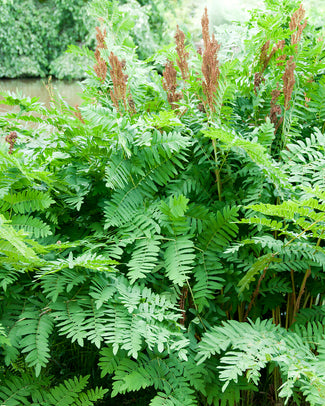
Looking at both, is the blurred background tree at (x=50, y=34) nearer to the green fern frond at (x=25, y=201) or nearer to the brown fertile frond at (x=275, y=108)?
the brown fertile frond at (x=275, y=108)

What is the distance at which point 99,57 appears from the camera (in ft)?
3.89

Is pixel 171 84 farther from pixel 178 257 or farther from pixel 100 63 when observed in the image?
pixel 178 257

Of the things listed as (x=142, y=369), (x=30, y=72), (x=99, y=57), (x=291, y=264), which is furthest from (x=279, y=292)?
(x=30, y=72)

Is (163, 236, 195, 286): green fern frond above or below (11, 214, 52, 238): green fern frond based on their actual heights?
below

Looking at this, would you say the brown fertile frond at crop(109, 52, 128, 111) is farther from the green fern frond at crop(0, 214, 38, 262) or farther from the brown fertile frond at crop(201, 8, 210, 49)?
the green fern frond at crop(0, 214, 38, 262)

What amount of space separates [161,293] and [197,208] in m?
0.24

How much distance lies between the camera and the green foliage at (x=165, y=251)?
879 mm

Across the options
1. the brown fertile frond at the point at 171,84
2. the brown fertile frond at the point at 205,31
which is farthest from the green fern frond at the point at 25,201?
the brown fertile frond at the point at 205,31

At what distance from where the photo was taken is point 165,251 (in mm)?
1010

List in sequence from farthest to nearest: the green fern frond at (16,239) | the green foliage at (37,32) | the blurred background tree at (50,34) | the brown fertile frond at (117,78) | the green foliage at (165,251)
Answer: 1. the green foliage at (37,32)
2. the blurred background tree at (50,34)
3. the brown fertile frond at (117,78)
4. the green foliage at (165,251)
5. the green fern frond at (16,239)

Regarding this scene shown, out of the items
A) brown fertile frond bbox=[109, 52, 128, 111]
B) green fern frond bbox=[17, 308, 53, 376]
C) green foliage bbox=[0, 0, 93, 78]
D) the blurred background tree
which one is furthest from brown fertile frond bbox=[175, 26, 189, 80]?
green foliage bbox=[0, 0, 93, 78]

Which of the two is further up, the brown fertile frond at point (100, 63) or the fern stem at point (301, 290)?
the brown fertile frond at point (100, 63)

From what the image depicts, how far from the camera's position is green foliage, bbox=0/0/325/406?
0.88 m

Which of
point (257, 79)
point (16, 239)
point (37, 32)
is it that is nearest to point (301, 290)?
point (257, 79)
